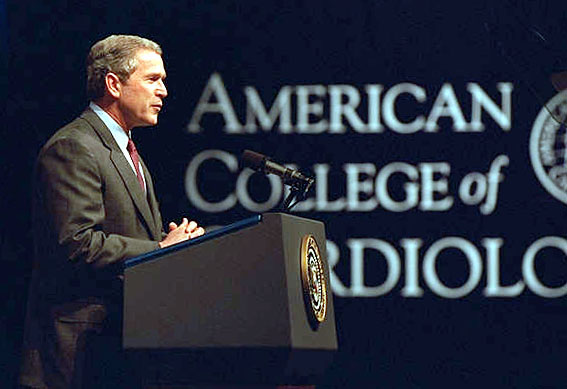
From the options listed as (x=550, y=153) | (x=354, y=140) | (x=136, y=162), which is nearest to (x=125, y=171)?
(x=136, y=162)

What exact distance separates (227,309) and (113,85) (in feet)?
2.58

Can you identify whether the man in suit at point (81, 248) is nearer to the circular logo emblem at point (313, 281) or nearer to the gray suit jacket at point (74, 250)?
the gray suit jacket at point (74, 250)

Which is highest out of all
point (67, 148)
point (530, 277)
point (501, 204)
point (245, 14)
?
point (245, 14)

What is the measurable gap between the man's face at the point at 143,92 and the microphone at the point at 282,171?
357 mm

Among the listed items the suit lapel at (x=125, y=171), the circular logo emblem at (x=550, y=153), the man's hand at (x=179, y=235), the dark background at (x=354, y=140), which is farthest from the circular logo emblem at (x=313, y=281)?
the circular logo emblem at (x=550, y=153)

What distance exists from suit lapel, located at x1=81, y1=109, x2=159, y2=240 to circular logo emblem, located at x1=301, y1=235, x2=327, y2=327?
0.46m

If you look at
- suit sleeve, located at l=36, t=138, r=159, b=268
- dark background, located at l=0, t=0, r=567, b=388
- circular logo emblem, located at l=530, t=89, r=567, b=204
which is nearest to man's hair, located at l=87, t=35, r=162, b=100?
suit sleeve, located at l=36, t=138, r=159, b=268

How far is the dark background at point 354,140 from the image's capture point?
4.64m

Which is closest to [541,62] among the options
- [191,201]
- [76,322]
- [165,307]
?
[165,307]

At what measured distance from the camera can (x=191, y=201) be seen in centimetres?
477

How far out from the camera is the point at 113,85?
301 cm

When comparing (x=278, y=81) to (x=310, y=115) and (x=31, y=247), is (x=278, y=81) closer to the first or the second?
(x=310, y=115)

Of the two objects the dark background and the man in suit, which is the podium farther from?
the dark background

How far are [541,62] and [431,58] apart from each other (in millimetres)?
1917
